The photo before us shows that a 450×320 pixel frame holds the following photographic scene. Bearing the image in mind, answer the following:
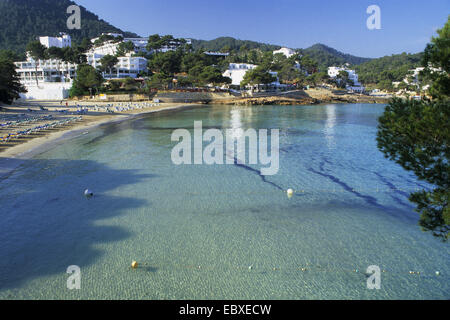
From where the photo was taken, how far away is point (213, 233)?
10.1m

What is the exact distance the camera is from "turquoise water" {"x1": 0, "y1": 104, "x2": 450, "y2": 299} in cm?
748

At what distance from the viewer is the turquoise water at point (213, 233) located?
24.5 ft

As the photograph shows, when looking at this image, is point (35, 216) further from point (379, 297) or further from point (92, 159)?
point (379, 297)

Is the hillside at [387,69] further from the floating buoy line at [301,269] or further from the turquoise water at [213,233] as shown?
the floating buoy line at [301,269]

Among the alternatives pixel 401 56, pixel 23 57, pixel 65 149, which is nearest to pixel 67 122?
pixel 65 149

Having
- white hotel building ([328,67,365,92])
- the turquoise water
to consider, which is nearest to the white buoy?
the turquoise water

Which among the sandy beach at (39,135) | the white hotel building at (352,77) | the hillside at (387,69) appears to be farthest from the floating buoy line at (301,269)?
the white hotel building at (352,77)

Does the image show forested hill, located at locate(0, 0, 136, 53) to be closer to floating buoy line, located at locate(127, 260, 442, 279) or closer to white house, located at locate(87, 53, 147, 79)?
white house, located at locate(87, 53, 147, 79)

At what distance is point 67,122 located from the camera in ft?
107

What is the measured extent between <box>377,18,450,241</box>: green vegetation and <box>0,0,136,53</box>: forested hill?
544 feet

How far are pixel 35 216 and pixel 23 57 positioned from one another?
119 meters

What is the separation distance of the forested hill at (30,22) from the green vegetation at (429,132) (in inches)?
6534

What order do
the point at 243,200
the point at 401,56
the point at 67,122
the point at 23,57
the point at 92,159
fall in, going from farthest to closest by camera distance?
the point at 401,56 → the point at 23,57 → the point at 67,122 → the point at 92,159 → the point at 243,200

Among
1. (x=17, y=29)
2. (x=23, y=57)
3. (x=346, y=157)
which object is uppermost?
(x=17, y=29)
